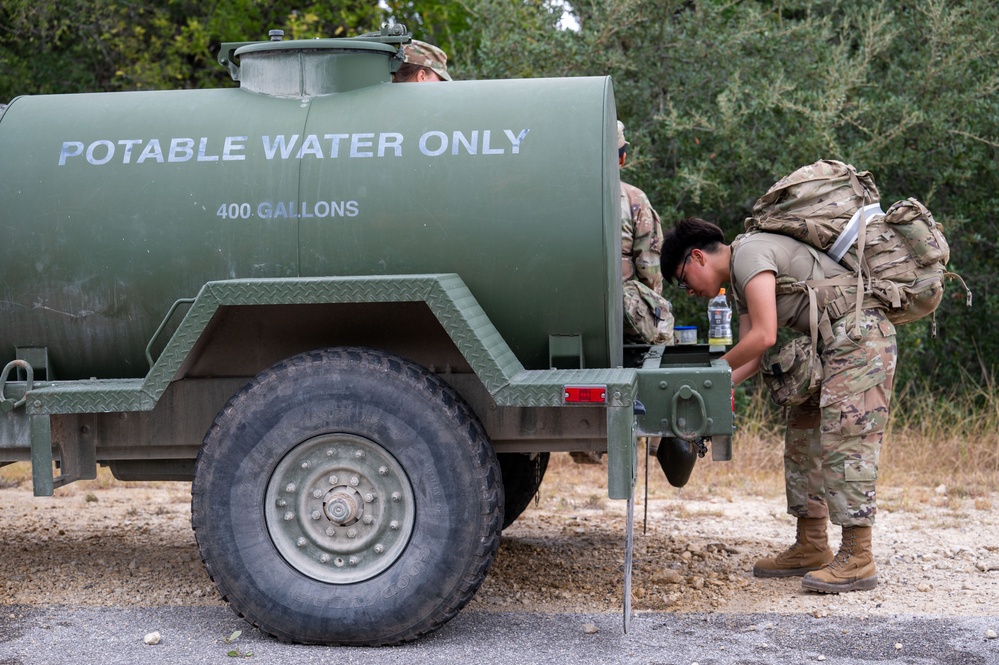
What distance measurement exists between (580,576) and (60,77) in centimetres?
823

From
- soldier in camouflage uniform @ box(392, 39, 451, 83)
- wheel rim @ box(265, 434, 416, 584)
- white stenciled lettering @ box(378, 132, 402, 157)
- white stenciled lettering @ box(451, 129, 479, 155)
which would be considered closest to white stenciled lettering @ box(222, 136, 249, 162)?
white stenciled lettering @ box(378, 132, 402, 157)

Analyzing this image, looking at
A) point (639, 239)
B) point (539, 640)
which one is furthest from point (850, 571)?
point (639, 239)

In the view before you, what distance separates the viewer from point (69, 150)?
4.38 meters

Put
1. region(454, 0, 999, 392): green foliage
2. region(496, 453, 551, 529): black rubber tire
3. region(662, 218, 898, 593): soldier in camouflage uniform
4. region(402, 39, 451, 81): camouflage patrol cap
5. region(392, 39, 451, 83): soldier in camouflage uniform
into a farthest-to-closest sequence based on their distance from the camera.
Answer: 1. region(454, 0, 999, 392): green foliage
2. region(402, 39, 451, 81): camouflage patrol cap
3. region(392, 39, 451, 83): soldier in camouflage uniform
4. region(496, 453, 551, 529): black rubber tire
5. region(662, 218, 898, 593): soldier in camouflage uniform

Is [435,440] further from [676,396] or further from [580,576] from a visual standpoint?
[580,576]

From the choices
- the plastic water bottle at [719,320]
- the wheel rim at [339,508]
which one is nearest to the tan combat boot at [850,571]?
the plastic water bottle at [719,320]

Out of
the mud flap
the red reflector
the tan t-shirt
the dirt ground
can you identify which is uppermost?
the tan t-shirt

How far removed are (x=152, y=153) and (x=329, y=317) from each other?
911mm

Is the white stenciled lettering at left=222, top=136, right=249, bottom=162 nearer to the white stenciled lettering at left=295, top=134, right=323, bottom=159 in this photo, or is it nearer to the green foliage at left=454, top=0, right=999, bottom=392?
the white stenciled lettering at left=295, top=134, right=323, bottom=159

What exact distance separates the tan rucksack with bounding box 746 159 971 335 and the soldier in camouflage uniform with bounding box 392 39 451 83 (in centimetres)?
193

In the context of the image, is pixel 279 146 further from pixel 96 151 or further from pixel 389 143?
pixel 96 151

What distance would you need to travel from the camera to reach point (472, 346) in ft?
12.8

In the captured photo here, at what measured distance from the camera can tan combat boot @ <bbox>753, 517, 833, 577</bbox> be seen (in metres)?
5.22

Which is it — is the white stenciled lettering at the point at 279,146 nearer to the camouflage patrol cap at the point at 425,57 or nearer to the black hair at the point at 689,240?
the black hair at the point at 689,240
